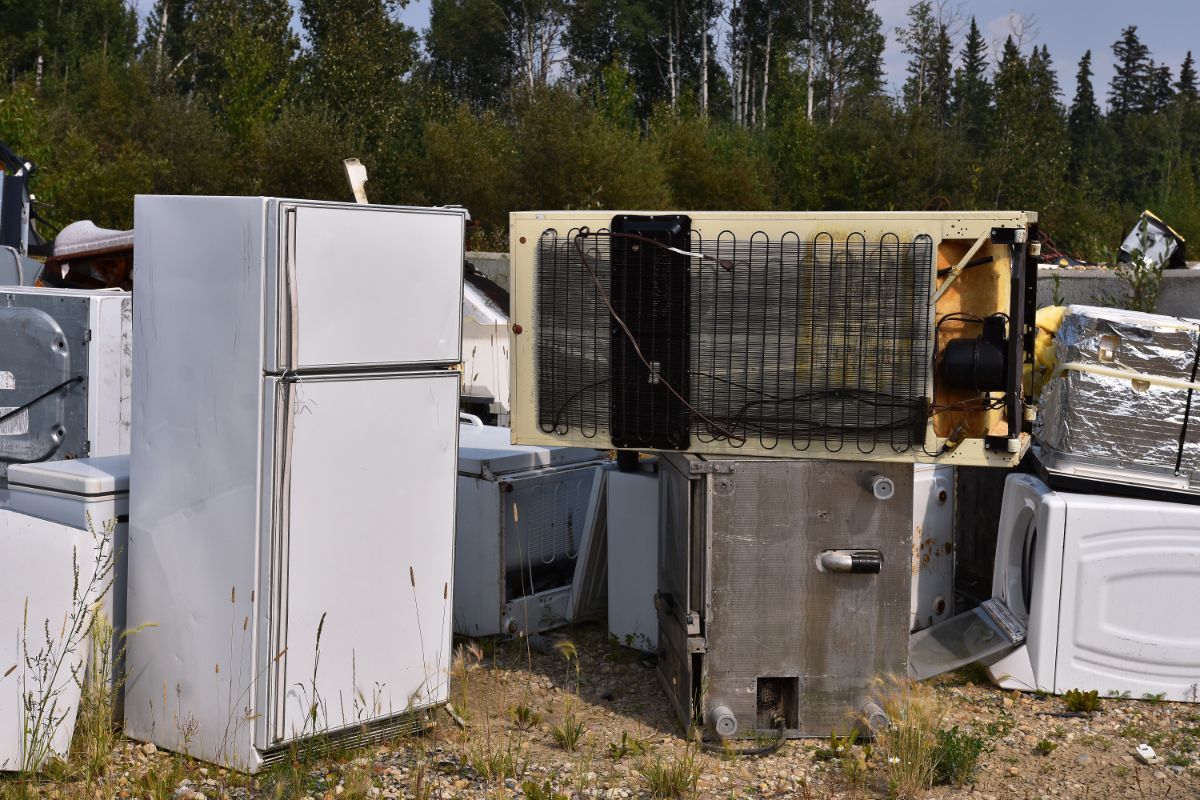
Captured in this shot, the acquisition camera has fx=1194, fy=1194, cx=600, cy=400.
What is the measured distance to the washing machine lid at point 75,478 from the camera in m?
3.76

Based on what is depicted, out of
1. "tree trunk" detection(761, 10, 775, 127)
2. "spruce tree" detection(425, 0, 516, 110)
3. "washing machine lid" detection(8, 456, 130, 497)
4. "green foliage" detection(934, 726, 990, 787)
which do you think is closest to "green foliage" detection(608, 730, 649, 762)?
"green foliage" detection(934, 726, 990, 787)

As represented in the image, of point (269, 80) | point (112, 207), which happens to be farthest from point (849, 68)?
point (112, 207)

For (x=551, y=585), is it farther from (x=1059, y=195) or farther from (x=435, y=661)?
(x=1059, y=195)

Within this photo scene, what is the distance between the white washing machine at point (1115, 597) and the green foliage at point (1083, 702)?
0.08 m

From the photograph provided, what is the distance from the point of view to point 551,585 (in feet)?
17.0

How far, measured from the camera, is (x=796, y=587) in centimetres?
391

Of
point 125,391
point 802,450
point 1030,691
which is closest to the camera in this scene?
point 802,450

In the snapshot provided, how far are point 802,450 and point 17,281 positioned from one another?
178 inches

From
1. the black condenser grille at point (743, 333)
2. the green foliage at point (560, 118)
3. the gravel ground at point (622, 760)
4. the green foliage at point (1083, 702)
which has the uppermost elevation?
the green foliage at point (560, 118)

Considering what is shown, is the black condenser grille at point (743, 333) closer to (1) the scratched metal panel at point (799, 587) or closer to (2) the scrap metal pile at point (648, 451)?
(2) the scrap metal pile at point (648, 451)

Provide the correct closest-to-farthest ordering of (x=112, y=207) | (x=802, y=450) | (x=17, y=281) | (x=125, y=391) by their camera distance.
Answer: (x=802, y=450) < (x=125, y=391) < (x=17, y=281) < (x=112, y=207)

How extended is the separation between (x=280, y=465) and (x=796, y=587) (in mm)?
1686

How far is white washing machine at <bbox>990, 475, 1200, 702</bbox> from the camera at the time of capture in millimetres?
4246

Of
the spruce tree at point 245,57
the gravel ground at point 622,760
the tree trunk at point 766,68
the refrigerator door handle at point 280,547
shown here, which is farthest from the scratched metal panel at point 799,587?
the tree trunk at point 766,68
